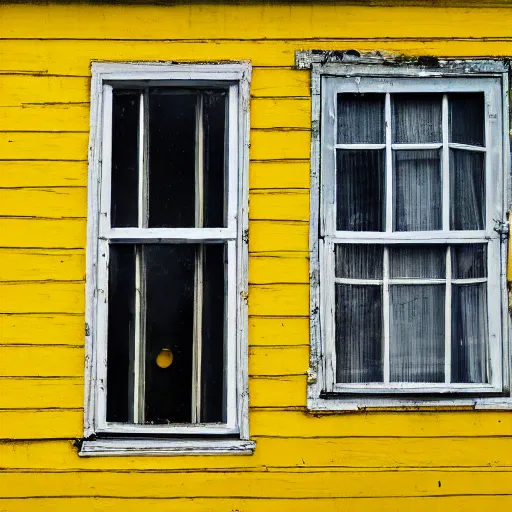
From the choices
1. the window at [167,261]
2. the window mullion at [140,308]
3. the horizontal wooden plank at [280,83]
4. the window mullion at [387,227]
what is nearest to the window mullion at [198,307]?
the window at [167,261]

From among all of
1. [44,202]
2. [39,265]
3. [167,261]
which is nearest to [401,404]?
[167,261]

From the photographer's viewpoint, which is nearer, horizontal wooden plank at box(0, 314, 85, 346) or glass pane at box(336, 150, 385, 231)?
horizontal wooden plank at box(0, 314, 85, 346)

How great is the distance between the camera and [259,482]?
12.3ft

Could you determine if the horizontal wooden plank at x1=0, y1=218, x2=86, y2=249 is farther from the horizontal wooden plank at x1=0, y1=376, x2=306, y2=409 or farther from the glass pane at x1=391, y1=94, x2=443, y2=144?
the glass pane at x1=391, y1=94, x2=443, y2=144

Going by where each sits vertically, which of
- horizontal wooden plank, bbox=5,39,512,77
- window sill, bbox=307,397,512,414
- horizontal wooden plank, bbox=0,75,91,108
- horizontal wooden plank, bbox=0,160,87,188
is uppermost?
horizontal wooden plank, bbox=5,39,512,77

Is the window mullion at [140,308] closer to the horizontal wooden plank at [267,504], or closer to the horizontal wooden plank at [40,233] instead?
the horizontal wooden plank at [40,233]

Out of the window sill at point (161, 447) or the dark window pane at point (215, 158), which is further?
the dark window pane at point (215, 158)

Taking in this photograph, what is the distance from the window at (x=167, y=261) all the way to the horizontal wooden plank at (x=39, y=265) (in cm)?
10

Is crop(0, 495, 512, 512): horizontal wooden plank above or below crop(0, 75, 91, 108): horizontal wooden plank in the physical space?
below

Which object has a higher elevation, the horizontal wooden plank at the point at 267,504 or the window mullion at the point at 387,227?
the window mullion at the point at 387,227

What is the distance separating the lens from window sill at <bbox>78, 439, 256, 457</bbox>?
3.71 meters

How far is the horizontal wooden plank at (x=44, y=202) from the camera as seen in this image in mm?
3752

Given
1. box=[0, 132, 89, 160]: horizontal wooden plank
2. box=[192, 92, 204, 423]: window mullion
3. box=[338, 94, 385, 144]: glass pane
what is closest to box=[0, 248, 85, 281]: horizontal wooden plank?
box=[0, 132, 89, 160]: horizontal wooden plank

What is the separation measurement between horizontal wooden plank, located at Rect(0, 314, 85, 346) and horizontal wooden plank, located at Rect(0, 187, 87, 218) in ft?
1.70
